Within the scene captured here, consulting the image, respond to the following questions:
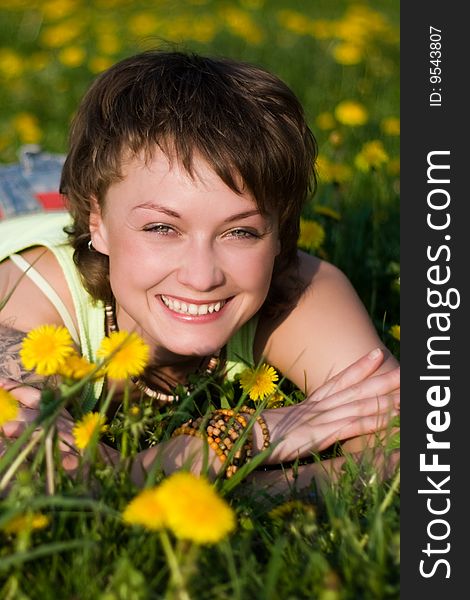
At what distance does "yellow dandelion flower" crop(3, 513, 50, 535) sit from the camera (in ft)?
5.49

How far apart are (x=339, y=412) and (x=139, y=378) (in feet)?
2.12

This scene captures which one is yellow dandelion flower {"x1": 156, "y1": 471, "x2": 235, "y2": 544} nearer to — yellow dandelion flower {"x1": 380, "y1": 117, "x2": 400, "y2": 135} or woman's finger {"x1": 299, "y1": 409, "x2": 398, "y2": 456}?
woman's finger {"x1": 299, "y1": 409, "x2": 398, "y2": 456}

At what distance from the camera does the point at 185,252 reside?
2396mm

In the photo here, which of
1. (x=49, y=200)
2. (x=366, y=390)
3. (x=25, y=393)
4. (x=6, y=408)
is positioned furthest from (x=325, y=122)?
(x=6, y=408)

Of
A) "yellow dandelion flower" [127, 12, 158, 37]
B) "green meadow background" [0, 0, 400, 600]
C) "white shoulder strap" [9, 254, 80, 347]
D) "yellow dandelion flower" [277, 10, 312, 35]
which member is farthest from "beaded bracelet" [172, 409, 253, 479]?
"yellow dandelion flower" [127, 12, 158, 37]

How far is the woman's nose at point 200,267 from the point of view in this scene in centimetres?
237

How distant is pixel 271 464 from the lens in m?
2.41

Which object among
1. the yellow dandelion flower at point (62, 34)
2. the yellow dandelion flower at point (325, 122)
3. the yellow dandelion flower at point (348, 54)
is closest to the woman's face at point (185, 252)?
the yellow dandelion flower at point (325, 122)

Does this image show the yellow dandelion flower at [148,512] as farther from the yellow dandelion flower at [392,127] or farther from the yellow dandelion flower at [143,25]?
the yellow dandelion flower at [143,25]

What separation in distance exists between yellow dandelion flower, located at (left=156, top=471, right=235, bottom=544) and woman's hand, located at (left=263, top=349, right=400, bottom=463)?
745 millimetres

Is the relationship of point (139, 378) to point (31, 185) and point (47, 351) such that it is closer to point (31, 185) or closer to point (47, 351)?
point (47, 351)

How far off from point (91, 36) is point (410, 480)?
18.0 ft

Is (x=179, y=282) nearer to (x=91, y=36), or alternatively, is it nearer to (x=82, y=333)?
(x=82, y=333)

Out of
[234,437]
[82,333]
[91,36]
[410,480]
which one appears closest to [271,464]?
[234,437]
